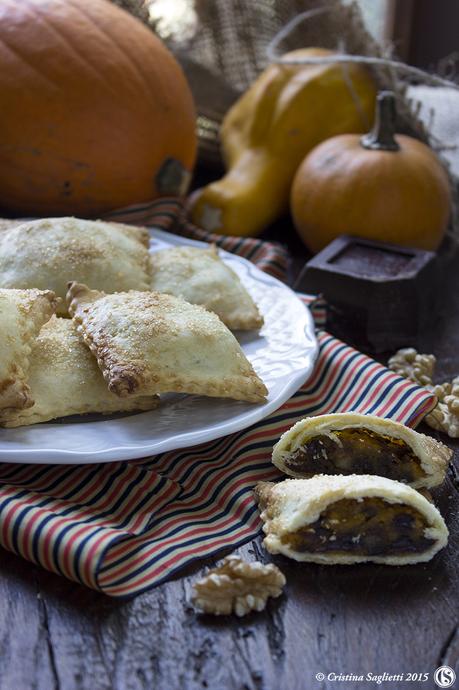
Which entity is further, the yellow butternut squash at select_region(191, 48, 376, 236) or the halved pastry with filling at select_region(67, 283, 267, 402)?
the yellow butternut squash at select_region(191, 48, 376, 236)

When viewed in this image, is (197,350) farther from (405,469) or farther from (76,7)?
(76,7)

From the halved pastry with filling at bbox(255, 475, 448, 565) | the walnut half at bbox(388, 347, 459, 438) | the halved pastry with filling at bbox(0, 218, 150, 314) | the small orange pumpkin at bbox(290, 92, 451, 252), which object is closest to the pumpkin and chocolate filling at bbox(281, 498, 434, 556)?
the halved pastry with filling at bbox(255, 475, 448, 565)

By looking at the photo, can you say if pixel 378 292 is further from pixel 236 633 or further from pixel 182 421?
pixel 236 633

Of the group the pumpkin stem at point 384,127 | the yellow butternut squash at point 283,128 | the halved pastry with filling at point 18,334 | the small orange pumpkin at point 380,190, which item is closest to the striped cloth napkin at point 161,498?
the halved pastry with filling at point 18,334

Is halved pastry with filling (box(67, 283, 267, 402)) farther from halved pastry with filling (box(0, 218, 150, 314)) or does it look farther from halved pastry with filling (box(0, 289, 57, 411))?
halved pastry with filling (box(0, 218, 150, 314))

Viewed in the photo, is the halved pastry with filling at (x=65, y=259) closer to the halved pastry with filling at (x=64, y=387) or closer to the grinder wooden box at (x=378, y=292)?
the halved pastry with filling at (x=64, y=387)

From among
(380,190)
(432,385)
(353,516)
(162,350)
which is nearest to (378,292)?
(432,385)

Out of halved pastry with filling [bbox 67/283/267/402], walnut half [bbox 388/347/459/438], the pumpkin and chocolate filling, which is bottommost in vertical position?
walnut half [bbox 388/347/459/438]
